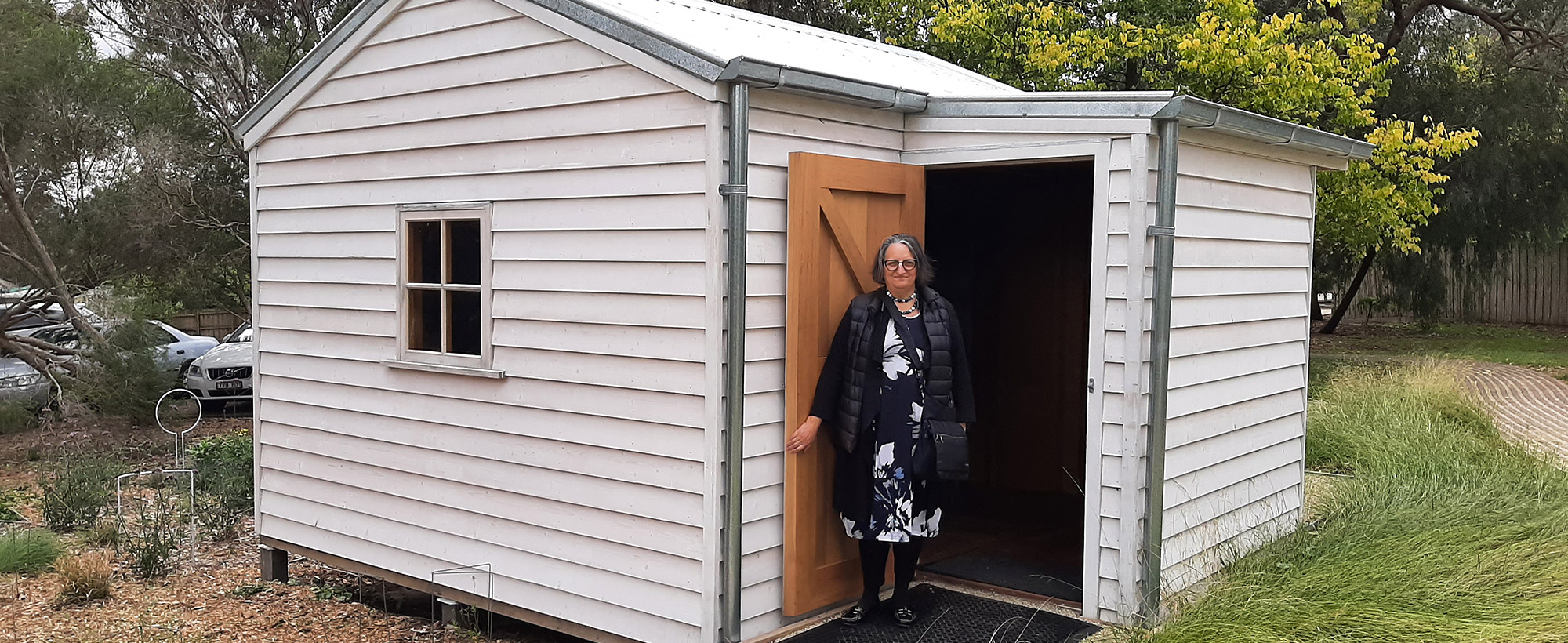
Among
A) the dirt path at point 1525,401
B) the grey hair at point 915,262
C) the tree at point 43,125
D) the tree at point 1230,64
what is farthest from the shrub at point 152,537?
the tree at point 1230,64

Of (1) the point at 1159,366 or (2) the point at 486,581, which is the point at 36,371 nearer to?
(2) the point at 486,581

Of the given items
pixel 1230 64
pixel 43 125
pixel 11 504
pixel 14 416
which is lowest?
pixel 11 504

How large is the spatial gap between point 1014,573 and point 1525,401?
33.9ft

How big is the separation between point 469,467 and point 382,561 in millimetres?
961

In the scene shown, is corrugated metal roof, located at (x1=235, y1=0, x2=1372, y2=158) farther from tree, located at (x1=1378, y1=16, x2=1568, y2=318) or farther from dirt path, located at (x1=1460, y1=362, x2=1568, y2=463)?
tree, located at (x1=1378, y1=16, x2=1568, y2=318)

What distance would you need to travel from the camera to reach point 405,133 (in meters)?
6.04

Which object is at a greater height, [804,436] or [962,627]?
[804,436]

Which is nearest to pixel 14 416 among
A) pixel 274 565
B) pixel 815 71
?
pixel 274 565

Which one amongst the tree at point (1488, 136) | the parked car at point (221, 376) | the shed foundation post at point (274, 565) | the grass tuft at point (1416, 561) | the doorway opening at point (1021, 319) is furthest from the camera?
the tree at point (1488, 136)

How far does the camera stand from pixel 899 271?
5.02m

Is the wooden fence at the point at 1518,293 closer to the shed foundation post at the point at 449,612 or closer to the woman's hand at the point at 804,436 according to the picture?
the woman's hand at the point at 804,436

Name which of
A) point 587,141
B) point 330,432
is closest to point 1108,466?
point 587,141

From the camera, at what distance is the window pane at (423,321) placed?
Result: 6.02m

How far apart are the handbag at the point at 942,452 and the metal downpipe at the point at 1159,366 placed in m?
0.77
